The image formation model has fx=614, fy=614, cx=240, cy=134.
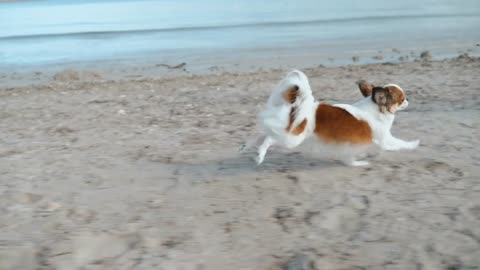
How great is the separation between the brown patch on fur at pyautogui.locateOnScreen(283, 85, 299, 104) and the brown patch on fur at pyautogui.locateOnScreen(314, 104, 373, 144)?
1.02ft

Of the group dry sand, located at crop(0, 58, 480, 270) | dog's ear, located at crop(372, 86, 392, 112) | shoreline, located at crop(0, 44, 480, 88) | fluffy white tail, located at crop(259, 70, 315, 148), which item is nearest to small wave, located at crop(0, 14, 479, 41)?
shoreline, located at crop(0, 44, 480, 88)

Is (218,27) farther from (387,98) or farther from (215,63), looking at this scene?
(387,98)

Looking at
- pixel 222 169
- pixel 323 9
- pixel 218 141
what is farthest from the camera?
pixel 323 9

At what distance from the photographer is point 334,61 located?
1299 centimetres

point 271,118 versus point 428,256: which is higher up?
point 271,118

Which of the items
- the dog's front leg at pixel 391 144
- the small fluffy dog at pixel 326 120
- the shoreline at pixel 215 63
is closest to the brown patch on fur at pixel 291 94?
the small fluffy dog at pixel 326 120

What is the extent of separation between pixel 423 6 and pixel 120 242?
999 inches

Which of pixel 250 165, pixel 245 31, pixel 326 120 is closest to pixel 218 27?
pixel 245 31

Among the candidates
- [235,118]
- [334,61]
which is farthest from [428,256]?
[334,61]

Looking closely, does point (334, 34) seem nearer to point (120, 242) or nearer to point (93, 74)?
point (93, 74)

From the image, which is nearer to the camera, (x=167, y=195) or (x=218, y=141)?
(x=167, y=195)

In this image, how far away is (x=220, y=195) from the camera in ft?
15.4

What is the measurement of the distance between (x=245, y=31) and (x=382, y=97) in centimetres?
1514

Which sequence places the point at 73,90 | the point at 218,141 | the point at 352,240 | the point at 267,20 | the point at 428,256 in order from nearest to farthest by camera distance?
1. the point at 428,256
2. the point at 352,240
3. the point at 218,141
4. the point at 73,90
5. the point at 267,20
